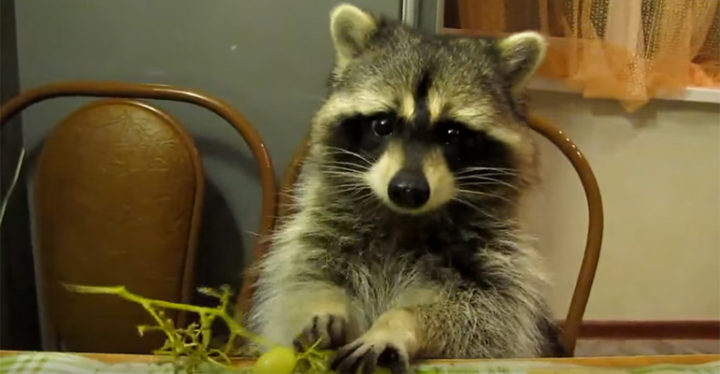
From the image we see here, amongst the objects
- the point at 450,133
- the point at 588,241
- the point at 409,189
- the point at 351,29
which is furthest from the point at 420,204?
the point at 588,241

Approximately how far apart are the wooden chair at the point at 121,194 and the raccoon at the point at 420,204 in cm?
43

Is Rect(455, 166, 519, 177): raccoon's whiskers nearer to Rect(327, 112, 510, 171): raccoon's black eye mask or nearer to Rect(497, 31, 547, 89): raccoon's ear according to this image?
Rect(327, 112, 510, 171): raccoon's black eye mask

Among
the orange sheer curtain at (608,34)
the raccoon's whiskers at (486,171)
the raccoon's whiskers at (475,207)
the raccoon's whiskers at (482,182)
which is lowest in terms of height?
the raccoon's whiskers at (475,207)

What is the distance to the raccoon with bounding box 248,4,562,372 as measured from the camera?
3.62ft

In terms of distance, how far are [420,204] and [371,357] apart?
0.27 metres

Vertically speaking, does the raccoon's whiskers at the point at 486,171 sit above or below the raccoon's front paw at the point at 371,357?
above

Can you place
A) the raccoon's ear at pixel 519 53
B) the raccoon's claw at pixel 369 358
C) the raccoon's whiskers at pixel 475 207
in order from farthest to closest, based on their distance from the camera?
the raccoon's ear at pixel 519 53 < the raccoon's whiskers at pixel 475 207 < the raccoon's claw at pixel 369 358

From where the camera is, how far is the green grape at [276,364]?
2.52 ft

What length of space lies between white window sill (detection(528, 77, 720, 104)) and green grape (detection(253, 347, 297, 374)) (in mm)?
1450

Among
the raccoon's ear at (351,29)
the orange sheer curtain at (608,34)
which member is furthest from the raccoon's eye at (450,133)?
the orange sheer curtain at (608,34)

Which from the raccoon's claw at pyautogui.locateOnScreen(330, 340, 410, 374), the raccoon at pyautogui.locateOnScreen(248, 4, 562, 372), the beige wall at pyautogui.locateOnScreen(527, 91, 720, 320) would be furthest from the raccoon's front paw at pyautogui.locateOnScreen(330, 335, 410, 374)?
the beige wall at pyautogui.locateOnScreen(527, 91, 720, 320)

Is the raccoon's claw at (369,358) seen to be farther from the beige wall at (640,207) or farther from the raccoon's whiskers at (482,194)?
the beige wall at (640,207)

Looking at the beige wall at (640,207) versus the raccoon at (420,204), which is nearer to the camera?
the raccoon at (420,204)

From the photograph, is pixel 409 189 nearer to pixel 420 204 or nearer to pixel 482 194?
pixel 420 204
